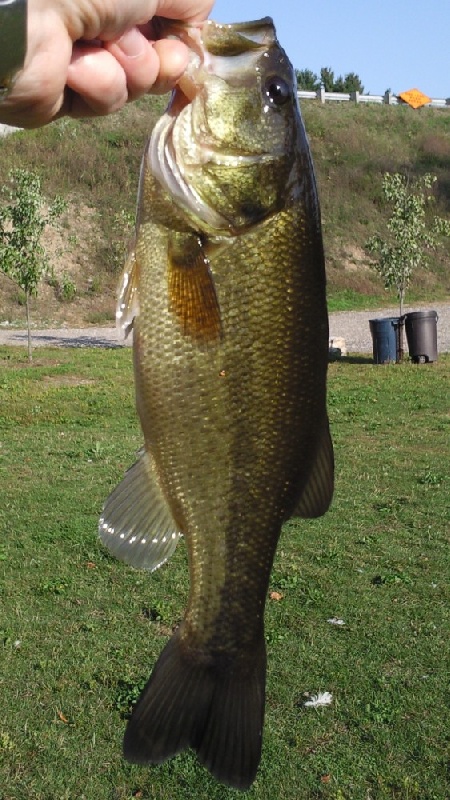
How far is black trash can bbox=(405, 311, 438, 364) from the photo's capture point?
61.6 ft

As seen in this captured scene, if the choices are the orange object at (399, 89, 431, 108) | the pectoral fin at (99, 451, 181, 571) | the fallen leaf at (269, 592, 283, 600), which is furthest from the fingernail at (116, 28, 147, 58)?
the orange object at (399, 89, 431, 108)

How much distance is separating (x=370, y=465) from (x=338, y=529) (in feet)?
8.13

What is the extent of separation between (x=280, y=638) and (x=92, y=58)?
4617 mm

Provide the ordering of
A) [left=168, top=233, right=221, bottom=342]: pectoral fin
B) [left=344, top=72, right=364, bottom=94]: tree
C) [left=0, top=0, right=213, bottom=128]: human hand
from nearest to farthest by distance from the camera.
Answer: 1. [left=0, top=0, right=213, bottom=128]: human hand
2. [left=168, top=233, right=221, bottom=342]: pectoral fin
3. [left=344, top=72, right=364, bottom=94]: tree

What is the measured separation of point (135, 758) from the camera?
2.04 meters

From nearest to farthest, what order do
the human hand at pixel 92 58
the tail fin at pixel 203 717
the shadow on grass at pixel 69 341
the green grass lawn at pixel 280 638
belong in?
1. the human hand at pixel 92 58
2. the tail fin at pixel 203 717
3. the green grass lawn at pixel 280 638
4. the shadow on grass at pixel 69 341

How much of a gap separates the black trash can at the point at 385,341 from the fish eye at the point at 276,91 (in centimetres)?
1735

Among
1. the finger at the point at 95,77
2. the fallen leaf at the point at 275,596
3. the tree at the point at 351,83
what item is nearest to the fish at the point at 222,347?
the finger at the point at 95,77

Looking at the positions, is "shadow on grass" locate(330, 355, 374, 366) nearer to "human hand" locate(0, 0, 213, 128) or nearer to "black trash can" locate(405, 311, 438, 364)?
"black trash can" locate(405, 311, 438, 364)

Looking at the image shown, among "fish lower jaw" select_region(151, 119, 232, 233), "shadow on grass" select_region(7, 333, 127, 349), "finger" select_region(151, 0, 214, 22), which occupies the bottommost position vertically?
"shadow on grass" select_region(7, 333, 127, 349)

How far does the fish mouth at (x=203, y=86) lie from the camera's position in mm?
2008

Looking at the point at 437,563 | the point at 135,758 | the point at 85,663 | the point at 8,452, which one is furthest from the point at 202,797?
the point at 8,452

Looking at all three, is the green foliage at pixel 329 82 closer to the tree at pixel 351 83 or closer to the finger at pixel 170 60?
the tree at pixel 351 83

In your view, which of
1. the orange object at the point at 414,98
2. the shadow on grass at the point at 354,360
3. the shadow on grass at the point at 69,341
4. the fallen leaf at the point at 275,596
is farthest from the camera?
the orange object at the point at 414,98
